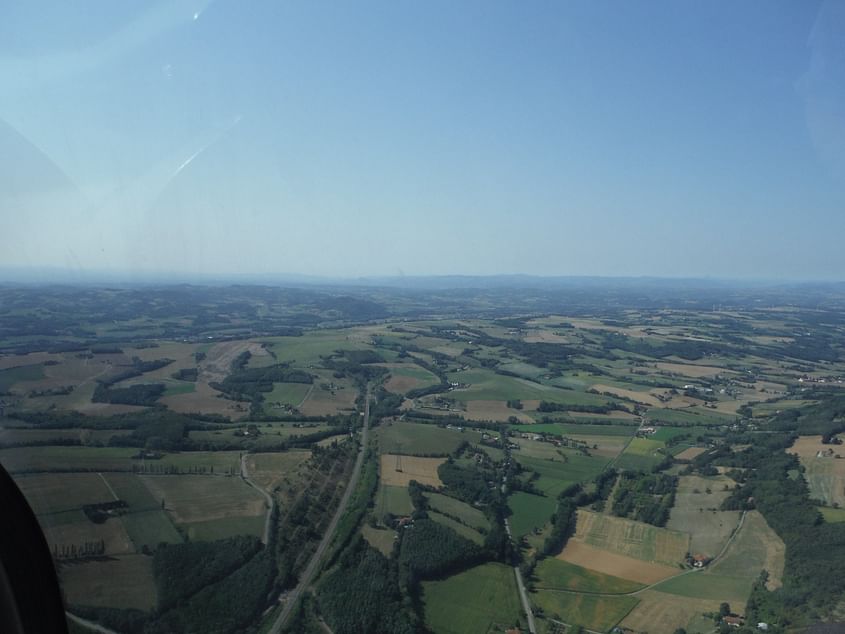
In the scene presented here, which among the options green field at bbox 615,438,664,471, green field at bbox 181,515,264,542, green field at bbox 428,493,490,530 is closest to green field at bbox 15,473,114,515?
green field at bbox 181,515,264,542

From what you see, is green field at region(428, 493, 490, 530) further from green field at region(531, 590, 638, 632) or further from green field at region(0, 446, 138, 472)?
green field at region(0, 446, 138, 472)

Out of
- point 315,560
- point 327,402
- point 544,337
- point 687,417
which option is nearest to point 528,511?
point 315,560

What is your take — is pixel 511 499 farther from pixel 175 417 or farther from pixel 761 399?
pixel 761 399

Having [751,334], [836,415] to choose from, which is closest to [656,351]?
[751,334]

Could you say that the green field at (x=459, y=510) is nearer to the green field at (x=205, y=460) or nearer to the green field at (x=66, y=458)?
the green field at (x=205, y=460)

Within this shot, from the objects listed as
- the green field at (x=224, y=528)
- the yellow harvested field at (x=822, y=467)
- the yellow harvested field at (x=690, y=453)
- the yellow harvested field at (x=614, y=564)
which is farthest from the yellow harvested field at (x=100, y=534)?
the yellow harvested field at (x=690, y=453)

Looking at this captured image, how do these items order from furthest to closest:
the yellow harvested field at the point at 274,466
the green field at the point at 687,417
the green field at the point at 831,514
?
the green field at the point at 687,417 → the yellow harvested field at the point at 274,466 → the green field at the point at 831,514
